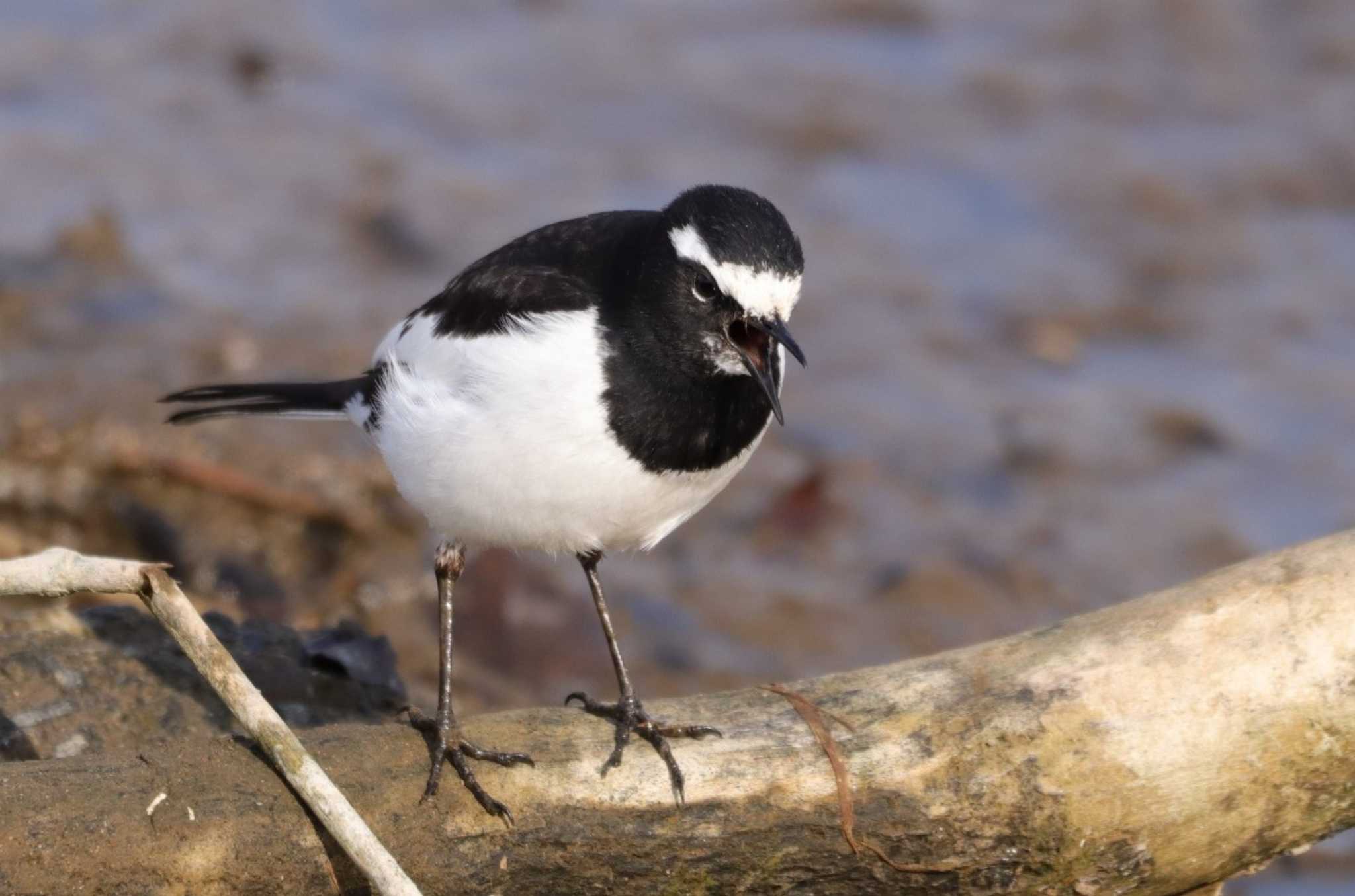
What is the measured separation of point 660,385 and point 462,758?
0.92 metres

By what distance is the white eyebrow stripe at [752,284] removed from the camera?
3.73 meters

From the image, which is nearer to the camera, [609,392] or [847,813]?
[847,813]

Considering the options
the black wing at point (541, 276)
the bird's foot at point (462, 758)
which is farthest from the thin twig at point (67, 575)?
the black wing at point (541, 276)

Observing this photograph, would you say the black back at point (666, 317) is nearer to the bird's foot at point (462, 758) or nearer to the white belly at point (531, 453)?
the white belly at point (531, 453)

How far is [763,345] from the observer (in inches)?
156

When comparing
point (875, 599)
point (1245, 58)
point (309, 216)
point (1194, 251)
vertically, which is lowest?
point (875, 599)

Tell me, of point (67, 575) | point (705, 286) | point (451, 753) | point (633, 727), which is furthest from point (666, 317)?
point (67, 575)

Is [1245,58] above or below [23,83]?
above

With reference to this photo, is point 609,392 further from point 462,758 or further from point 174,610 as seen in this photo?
point 174,610

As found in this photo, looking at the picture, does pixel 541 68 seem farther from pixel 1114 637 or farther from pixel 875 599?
pixel 1114 637

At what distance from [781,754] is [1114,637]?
29.9 inches

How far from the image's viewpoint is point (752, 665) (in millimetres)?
6176

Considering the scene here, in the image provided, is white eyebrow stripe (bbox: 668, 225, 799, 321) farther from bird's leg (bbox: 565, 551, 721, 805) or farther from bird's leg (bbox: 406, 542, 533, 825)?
bird's leg (bbox: 406, 542, 533, 825)

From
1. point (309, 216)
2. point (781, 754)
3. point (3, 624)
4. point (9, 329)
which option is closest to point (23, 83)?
point (309, 216)
